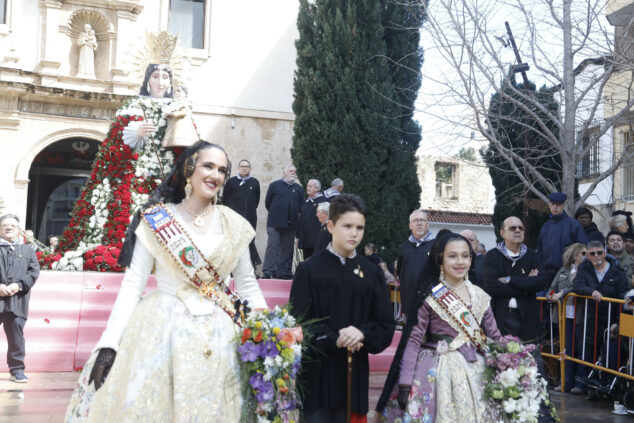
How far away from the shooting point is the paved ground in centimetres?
621

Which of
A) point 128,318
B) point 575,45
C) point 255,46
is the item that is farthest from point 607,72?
point 255,46

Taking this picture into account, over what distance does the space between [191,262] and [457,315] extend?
5.88ft

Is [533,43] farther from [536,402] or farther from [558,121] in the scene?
[536,402]

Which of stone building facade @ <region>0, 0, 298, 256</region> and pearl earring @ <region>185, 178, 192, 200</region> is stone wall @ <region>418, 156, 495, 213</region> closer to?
stone building facade @ <region>0, 0, 298, 256</region>

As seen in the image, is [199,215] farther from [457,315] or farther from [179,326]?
[457,315]

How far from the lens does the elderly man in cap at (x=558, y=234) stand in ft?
30.4

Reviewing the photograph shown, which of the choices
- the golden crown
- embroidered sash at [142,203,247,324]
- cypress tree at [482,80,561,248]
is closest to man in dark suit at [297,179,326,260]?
the golden crown

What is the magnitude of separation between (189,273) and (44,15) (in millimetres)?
16161

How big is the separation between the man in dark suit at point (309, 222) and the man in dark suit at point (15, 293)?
4.43 m

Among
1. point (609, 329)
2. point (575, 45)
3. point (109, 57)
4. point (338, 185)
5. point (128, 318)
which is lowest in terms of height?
point (609, 329)

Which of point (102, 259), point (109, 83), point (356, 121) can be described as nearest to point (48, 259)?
point (102, 259)

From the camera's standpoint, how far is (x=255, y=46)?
63.7 ft

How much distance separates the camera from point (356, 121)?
15711 millimetres

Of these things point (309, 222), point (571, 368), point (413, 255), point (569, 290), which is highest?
point (309, 222)
